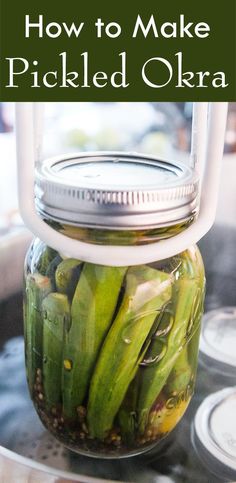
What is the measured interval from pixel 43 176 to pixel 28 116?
0.04 m

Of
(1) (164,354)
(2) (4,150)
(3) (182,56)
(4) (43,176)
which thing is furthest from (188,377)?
(2) (4,150)

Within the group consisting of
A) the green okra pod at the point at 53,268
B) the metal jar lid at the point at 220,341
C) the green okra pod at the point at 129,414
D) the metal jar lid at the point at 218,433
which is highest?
the green okra pod at the point at 53,268

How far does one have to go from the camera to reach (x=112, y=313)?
32 centimetres

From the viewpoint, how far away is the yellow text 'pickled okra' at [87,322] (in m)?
0.31

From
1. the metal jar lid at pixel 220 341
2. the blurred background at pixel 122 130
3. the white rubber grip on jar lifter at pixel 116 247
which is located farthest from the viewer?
the blurred background at pixel 122 130

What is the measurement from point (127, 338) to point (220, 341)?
19cm

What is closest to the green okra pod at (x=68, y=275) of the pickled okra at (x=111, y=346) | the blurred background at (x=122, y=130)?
the pickled okra at (x=111, y=346)

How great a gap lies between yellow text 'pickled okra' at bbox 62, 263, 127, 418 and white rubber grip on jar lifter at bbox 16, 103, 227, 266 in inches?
0.5

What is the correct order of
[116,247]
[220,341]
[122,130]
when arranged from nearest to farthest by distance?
[116,247]
[220,341]
[122,130]

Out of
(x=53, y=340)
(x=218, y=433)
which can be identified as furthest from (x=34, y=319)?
(x=218, y=433)

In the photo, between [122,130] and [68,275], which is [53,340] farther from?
[122,130]

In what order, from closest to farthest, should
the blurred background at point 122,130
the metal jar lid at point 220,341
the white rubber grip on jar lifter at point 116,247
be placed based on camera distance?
the white rubber grip on jar lifter at point 116,247 → the metal jar lid at point 220,341 → the blurred background at point 122,130

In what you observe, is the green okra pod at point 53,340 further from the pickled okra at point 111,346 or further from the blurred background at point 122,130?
the blurred background at point 122,130

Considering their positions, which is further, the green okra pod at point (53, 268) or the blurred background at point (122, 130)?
the blurred background at point (122, 130)
